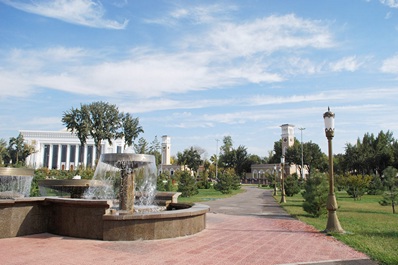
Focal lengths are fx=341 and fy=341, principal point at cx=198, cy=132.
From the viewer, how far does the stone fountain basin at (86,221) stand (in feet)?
26.2

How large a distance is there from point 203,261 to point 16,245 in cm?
420

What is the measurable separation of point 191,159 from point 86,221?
256 ft

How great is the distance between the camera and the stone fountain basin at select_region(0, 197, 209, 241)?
7.97m

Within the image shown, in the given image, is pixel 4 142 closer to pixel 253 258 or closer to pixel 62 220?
pixel 62 220

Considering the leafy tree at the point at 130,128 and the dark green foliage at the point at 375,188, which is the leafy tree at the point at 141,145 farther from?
the dark green foliage at the point at 375,188

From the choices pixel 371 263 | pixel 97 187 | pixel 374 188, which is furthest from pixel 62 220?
pixel 374 188

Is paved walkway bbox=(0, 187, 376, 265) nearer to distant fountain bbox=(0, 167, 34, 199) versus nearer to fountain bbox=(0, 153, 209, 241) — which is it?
fountain bbox=(0, 153, 209, 241)

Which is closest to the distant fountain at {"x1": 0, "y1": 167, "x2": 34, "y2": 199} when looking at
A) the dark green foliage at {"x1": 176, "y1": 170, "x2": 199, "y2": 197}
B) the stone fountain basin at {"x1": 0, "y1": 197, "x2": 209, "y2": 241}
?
the stone fountain basin at {"x1": 0, "y1": 197, "x2": 209, "y2": 241}

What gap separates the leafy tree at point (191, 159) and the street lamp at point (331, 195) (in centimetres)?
7560

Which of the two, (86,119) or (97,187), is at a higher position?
(86,119)

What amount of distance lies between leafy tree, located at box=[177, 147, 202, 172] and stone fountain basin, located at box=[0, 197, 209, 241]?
7656cm

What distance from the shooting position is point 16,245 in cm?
741

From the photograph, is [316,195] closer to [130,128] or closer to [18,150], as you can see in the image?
[130,128]

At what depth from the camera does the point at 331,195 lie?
10.1m
